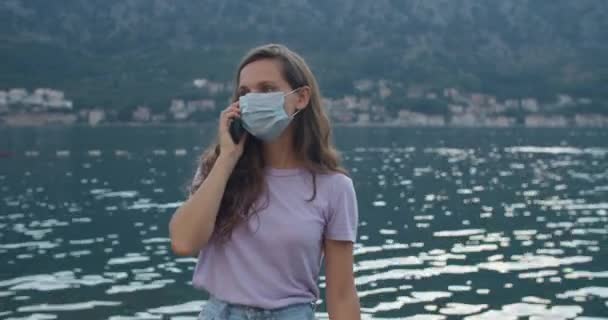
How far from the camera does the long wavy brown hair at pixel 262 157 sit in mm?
4719

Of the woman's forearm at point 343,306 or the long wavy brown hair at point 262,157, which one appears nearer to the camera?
the long wavy brown hair at point 262,157

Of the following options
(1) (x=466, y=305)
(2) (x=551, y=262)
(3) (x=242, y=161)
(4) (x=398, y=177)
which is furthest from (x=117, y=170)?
(3) (x=242, y=161)

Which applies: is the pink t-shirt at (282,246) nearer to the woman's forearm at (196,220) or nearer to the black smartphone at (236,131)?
the woman's forearm at (196,220)

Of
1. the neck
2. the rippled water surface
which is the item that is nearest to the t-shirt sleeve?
the neck

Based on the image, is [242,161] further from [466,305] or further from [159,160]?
[159,160]

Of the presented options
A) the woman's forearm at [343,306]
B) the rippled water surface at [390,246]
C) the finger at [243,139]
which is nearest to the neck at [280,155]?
the finger at [243,139]

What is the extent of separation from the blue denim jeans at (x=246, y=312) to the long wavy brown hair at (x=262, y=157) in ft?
1.09

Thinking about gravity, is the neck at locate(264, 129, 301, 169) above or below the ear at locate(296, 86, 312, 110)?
below

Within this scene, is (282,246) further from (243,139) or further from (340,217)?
(243,139)

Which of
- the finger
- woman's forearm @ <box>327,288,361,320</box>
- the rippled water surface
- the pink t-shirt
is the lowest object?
the rippled water surface

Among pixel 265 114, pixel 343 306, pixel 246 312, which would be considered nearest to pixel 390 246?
pixel 343 306

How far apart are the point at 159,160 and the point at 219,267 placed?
259ft

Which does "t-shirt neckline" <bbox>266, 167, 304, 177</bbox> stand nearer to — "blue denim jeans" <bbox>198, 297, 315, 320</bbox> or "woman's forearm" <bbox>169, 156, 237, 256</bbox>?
"woman's forearm" <bbox>169, 156, 237, 256</bbox>

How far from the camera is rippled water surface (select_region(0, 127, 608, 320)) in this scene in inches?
806
